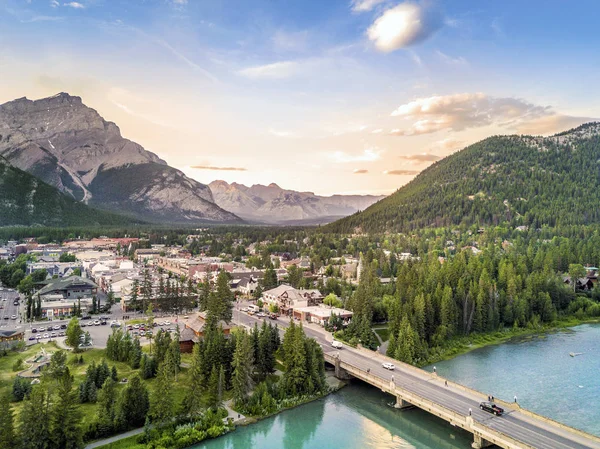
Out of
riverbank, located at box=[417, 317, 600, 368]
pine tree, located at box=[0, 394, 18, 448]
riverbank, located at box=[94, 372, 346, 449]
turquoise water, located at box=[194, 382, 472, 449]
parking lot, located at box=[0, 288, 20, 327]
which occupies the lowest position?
turquoise water, located at box=[194, 382, 472, 449]

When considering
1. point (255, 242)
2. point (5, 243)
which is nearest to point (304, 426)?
point (255, 242)

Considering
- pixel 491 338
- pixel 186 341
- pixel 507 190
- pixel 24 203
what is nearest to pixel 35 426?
pixel 186 341

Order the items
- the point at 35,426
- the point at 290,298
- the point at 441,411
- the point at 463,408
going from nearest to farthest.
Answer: the point at 35,426 < the point at 441,411 < the point at 463,408 < the point at 290,298

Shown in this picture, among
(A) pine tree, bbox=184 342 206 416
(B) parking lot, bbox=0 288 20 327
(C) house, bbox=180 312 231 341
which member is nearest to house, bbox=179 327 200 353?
(C) house, bbox=180 312 231 341

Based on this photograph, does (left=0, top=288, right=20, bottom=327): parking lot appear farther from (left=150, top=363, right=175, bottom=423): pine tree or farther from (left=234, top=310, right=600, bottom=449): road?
(left=234, top=310, right=600, bottom=449): road

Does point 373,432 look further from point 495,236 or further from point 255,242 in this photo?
point 255,242

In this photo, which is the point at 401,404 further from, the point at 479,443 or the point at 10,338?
the point at 10,338

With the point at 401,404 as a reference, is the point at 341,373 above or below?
above
